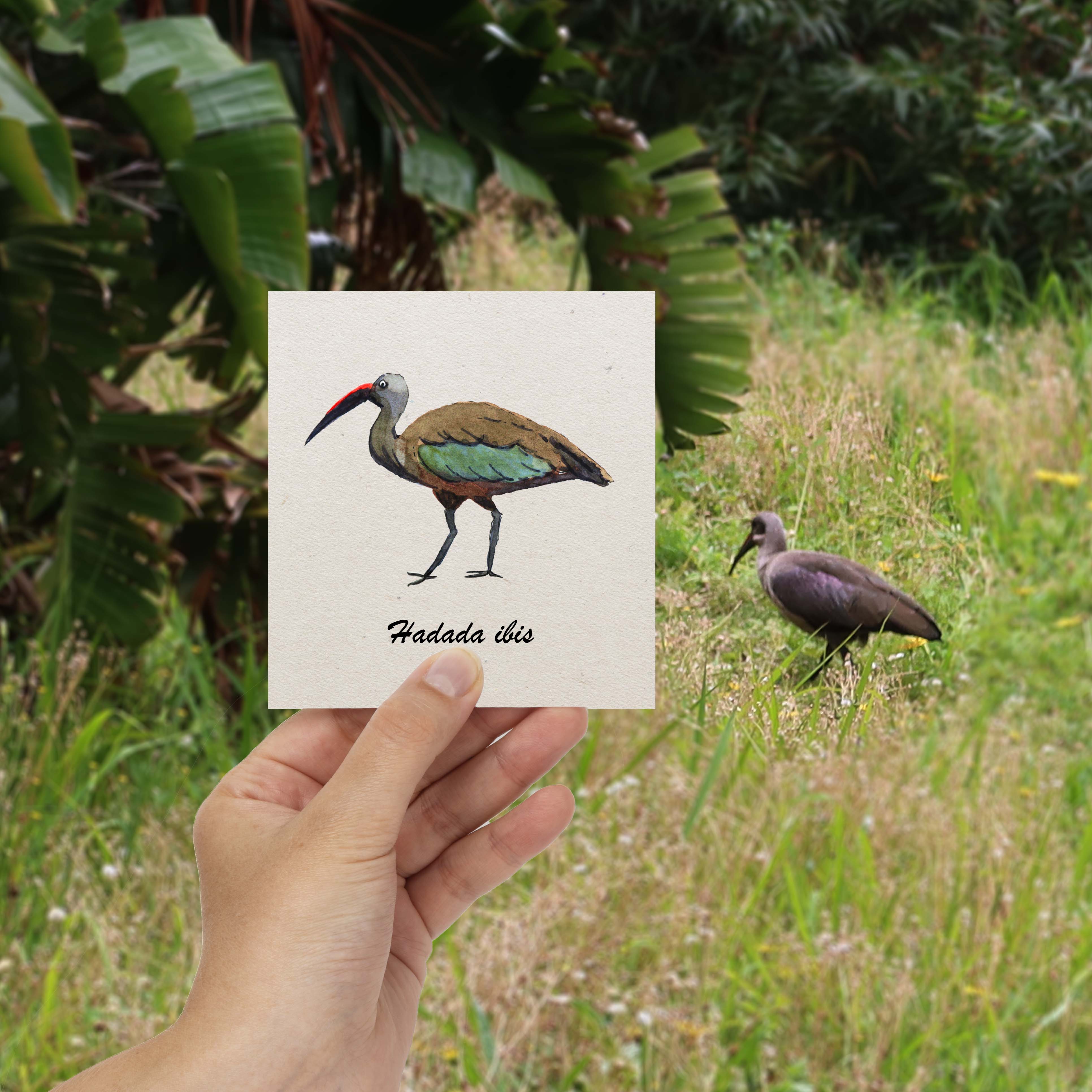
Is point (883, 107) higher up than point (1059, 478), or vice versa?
point (1059, 478)

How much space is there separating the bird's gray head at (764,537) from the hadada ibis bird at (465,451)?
110mm

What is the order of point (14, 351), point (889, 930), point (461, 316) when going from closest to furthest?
point (461, 316) → point (889, 930) → point (14, 351)

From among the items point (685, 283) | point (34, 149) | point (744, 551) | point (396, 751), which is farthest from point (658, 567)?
point (34, 149)

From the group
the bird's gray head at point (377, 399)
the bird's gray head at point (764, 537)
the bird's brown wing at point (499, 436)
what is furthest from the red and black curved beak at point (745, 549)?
the bird's gray head at point (377, 399)

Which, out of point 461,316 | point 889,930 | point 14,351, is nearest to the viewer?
point 461,316

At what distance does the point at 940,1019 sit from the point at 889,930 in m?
0.15

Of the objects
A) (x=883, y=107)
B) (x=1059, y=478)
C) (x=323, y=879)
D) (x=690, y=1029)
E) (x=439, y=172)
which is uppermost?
(x=1059, y=478)

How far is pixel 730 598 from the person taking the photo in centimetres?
69

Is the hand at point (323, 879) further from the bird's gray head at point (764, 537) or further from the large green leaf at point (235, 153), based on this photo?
the large green leaf at point (235, 153)

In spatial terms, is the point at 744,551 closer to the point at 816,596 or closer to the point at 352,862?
the point at 816,596

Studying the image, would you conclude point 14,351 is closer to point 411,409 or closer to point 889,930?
point 411,409

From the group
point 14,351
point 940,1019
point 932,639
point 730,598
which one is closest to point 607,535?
point 730,598

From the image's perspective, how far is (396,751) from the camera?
671 mm

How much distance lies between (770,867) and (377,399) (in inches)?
48.0
